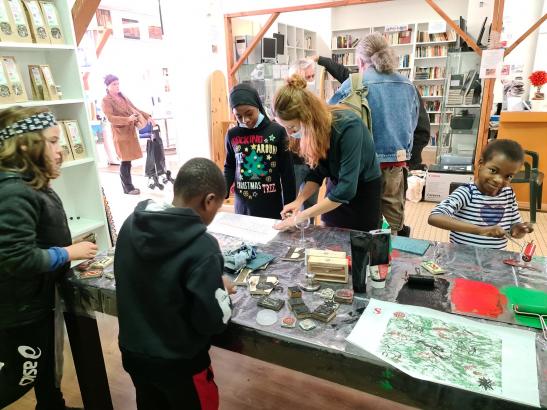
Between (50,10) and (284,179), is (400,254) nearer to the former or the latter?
Answer: (284,179)

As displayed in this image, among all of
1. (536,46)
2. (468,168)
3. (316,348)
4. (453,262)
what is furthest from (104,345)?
(536,46)

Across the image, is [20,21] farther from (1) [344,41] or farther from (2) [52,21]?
(1) [344,41]

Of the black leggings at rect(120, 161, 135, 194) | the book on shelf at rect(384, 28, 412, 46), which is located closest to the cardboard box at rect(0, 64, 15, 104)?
the black leggings at rect(120, 161, 135, 194)

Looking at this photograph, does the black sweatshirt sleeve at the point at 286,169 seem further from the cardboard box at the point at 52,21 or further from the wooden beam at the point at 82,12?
the wooden beam at the point at 82,12

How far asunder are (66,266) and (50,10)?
5.39 feet

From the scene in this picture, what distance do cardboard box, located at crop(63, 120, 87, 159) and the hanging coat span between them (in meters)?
2.65

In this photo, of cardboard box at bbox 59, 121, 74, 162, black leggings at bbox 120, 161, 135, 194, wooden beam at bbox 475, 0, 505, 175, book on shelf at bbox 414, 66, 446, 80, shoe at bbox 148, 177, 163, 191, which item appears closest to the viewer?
cardboard box at bbox 59, 121, 74, 162

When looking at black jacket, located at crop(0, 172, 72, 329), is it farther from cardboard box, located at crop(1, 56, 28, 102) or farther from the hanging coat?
the hanging coat

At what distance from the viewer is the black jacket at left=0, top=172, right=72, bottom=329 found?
1.19m

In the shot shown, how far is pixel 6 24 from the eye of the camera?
204 centimetres

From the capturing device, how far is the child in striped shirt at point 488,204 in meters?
1.53

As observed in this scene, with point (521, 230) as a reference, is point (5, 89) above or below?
above

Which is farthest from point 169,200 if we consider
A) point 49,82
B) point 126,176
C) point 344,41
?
point 344,41

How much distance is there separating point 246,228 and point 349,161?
0.55m
